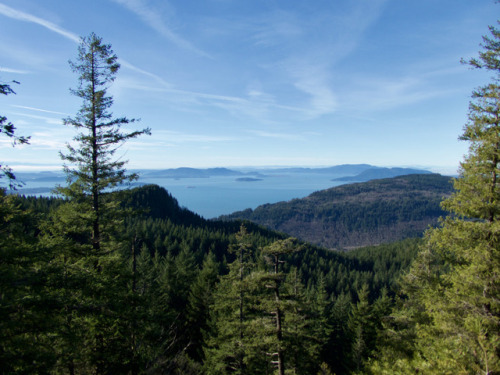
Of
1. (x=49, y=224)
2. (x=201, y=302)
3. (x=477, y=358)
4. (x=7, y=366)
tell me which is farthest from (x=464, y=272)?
(x=201, y=302)

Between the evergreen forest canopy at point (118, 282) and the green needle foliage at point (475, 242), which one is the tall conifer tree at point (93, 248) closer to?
the evergreen forest canopy at point (118, 282)

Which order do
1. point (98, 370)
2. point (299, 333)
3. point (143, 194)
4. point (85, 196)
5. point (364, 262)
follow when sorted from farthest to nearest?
point (143, 194)
point (364, 262)
point (299, 333)
point (85, 196)
point (98, 370)

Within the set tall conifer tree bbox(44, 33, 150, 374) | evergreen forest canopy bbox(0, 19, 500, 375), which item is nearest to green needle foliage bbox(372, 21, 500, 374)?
evergreen forest canopy bbox(0, 19, 500, 375)

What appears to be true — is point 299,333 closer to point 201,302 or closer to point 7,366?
point 7,366

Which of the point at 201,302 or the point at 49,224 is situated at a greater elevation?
the point at 49,224

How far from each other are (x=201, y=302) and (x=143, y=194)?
117 m

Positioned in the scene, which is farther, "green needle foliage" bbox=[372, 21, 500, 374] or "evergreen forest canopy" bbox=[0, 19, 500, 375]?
"green needle foliage" bbox=[372, 21, 500, 374]

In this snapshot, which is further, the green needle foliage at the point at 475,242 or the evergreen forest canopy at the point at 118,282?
the green needle foliage at the point at 475,242

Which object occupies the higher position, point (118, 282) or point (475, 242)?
point (475, 242)

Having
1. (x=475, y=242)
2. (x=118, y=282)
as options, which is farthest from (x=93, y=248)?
(x=475, y=242)

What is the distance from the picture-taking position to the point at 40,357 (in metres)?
5.22

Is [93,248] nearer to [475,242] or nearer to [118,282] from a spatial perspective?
[118,282]

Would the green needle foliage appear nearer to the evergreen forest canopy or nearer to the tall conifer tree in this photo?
the evergreen forest canopy

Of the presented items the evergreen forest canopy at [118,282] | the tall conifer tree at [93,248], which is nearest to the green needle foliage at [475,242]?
the evergreen forest canopy at [118,282]
